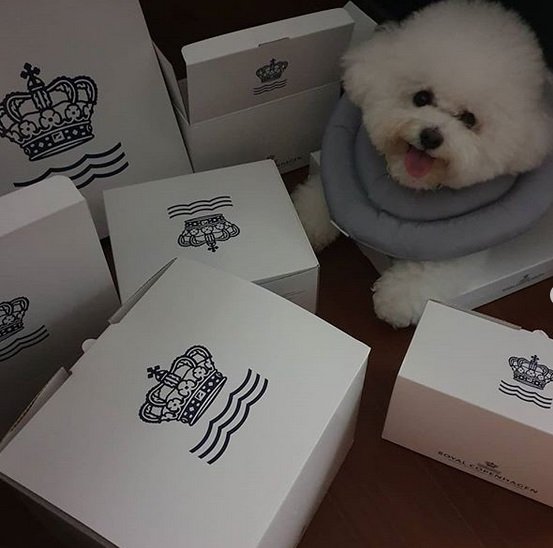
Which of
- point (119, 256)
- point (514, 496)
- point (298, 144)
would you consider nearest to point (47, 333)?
point (119, 256)

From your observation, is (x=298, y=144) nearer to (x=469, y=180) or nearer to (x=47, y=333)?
(x=469, y=180)

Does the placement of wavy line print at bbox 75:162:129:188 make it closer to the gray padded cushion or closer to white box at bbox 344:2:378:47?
the gray padded cushion

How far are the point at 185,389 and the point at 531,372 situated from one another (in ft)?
1.52

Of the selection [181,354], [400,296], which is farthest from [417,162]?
[181,354]

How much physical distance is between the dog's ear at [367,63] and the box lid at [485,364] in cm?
35

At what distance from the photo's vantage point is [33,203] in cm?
81

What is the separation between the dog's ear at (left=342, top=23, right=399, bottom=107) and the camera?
1.04 meters

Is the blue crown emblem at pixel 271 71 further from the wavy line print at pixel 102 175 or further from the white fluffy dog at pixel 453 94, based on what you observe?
the wavy line print at pixel 102 175

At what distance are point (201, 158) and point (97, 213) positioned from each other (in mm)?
216

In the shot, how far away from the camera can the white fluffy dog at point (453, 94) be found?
3.14ft

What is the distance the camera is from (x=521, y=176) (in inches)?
42.9

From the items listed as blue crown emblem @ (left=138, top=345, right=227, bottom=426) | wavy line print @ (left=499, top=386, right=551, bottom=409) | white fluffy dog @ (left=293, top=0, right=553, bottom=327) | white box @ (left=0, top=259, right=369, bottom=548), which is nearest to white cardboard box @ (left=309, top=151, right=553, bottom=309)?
white fluffy dog @ (left=293, top=0, right=553, bottom=327)

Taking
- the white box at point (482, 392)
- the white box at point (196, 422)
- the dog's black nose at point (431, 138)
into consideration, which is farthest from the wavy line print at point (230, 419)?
the dog's black nose at point (431, 138)

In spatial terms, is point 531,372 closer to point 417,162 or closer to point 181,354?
point 417,162
